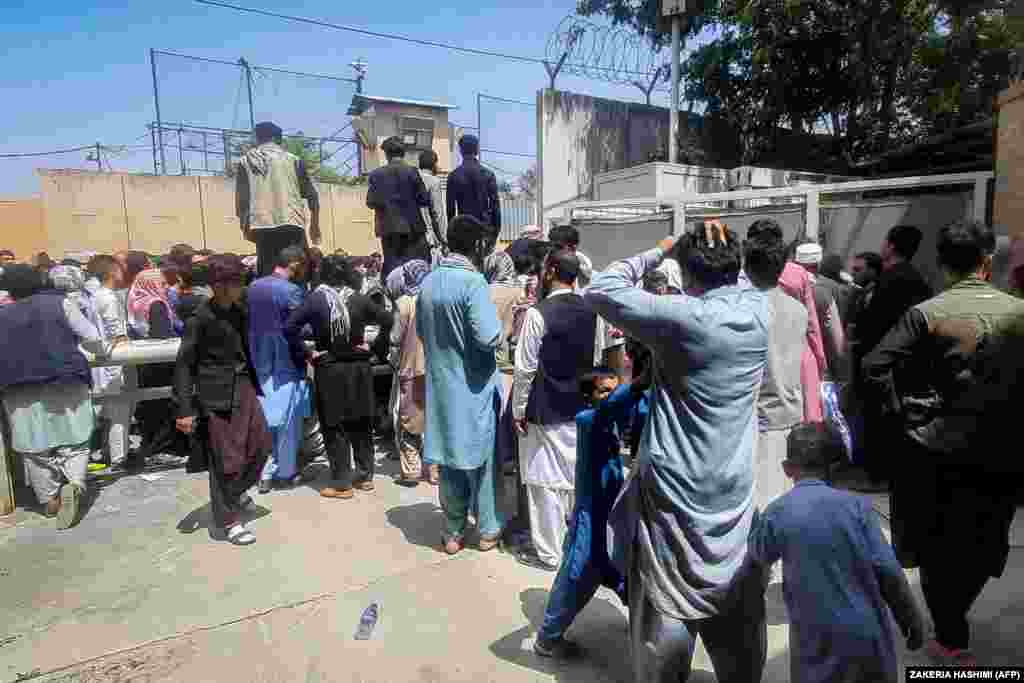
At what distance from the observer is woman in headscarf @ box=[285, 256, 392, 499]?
471 centimetres

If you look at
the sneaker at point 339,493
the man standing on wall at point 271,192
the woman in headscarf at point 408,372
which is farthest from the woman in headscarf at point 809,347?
the man standing on wall at point 271,192

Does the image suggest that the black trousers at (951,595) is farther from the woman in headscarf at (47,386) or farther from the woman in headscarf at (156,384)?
the woman in headscarf at (156,384)

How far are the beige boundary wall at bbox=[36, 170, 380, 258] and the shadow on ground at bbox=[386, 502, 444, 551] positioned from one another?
13794 mm

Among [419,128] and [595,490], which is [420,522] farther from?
[419,128]

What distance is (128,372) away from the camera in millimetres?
5449

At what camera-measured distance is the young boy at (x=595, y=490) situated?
2.71m

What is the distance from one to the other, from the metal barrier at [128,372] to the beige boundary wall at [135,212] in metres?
11.8

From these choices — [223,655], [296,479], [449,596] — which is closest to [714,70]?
[296,479]

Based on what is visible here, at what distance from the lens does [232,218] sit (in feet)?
55.6

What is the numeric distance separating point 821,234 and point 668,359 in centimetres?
430

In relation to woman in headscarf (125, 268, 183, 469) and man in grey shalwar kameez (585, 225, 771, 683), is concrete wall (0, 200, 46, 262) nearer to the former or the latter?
woman in headscarf (125, 268, 183, 469)

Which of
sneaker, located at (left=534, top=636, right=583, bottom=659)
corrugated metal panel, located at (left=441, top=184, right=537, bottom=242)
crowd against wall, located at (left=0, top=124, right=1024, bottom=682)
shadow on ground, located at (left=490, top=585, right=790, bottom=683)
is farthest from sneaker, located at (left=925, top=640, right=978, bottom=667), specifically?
corrugated metal panel, located at (left=441, top=184, right=537, bottom=242)

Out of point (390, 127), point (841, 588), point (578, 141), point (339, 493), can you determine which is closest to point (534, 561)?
point (339, 493)

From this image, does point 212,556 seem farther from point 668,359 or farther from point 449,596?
point 668,359
